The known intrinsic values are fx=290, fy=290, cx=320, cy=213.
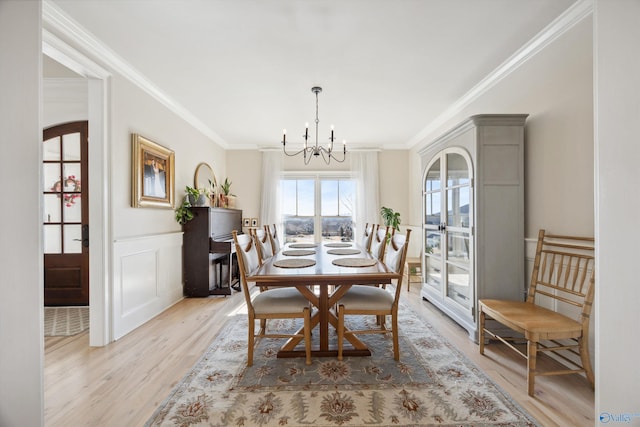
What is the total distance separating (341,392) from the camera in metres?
1.81

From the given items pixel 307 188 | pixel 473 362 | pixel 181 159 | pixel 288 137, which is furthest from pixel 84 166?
pixel 473 362

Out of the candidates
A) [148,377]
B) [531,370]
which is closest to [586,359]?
[531,370]

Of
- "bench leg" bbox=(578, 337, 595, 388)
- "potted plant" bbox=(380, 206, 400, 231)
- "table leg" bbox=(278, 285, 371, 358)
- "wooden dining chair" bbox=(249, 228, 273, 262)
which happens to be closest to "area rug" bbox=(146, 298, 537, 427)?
"table leg" bbox=(278, 285, 371, 358)

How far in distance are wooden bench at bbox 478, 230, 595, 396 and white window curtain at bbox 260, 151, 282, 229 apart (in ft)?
13.6

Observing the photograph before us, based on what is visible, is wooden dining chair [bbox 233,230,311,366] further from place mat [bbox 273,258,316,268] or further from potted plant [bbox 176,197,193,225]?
potted plant [bbox 176,197,193,225]

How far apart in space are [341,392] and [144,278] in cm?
243

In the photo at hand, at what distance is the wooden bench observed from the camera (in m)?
1.79

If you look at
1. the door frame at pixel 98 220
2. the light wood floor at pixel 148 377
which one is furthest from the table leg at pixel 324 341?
the door frame at pixel 98 220

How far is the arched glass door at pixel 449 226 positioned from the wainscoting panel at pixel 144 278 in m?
3.22

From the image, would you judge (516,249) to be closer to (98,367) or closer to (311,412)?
(311,412)

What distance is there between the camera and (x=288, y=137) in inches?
208
